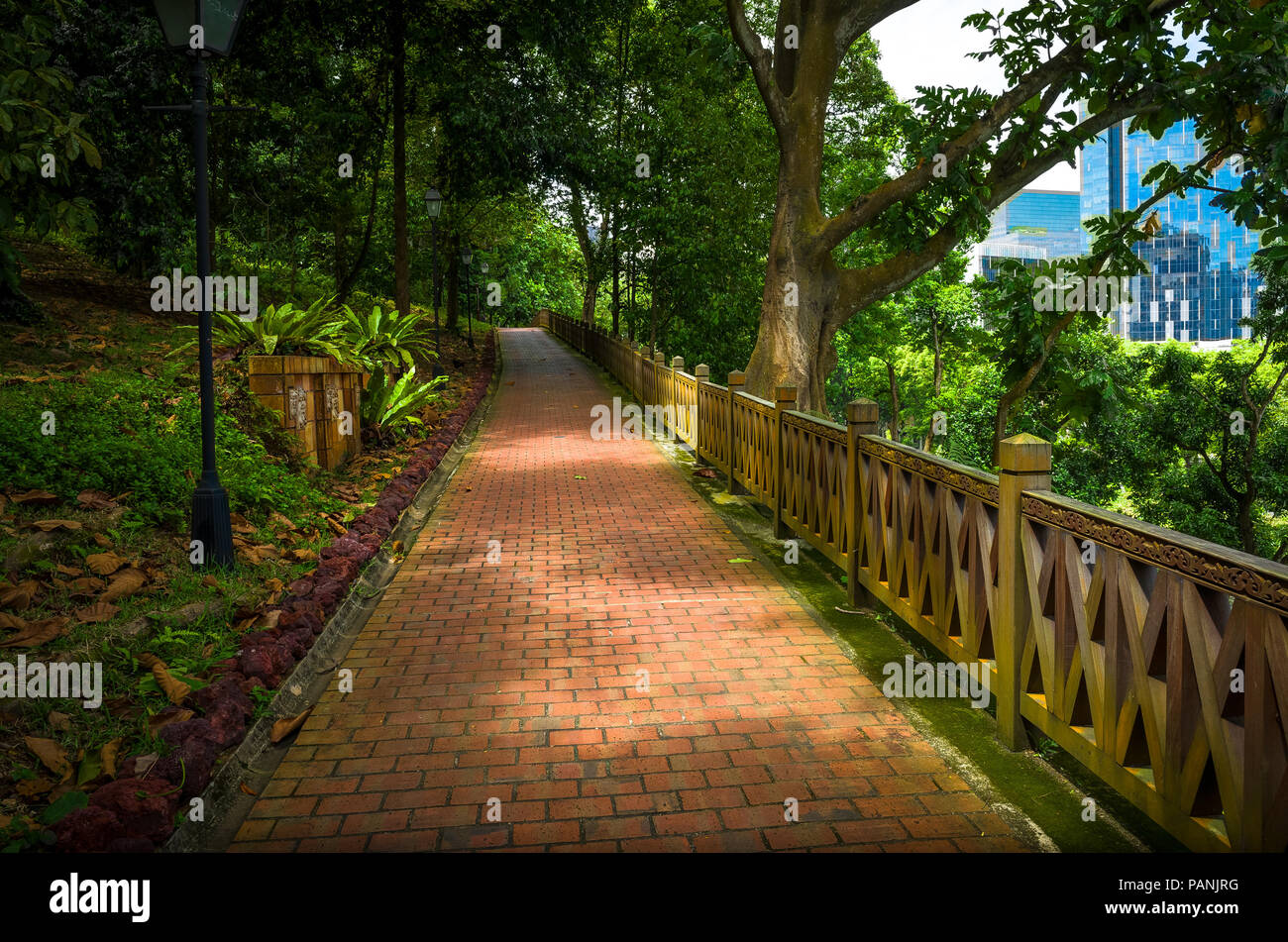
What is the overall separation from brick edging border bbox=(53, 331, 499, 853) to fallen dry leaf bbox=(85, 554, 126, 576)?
3.38 ft

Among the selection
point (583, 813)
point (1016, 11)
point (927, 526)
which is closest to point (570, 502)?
point (927, 526)

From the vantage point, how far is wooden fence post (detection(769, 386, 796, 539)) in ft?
27.9

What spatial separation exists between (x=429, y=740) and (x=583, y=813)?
102cm

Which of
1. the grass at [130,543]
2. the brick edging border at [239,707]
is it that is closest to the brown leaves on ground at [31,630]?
the grass at [130,543]

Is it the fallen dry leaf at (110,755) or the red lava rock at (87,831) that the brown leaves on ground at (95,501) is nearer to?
the fallen dry leaf at (110,755)

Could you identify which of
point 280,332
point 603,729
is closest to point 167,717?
point 603,729

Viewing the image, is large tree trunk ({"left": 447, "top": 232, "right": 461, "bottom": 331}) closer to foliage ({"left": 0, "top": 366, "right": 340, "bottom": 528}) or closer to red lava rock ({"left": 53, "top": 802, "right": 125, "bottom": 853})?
foliage ({"left": 0, "top": 366, "right": 340, "bottom": 528})

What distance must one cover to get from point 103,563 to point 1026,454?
212 inches

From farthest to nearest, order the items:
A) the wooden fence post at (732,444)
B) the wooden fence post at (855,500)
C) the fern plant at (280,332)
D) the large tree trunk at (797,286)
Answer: the large tree trunk at (797,286) < the wooden fence post at (732,444) < the fern plant at (280,332) < the wooden fence post at (855,500)

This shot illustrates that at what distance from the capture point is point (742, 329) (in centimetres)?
2389

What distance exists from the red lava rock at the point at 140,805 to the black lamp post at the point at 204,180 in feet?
9.71

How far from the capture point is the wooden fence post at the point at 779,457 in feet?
27.9
